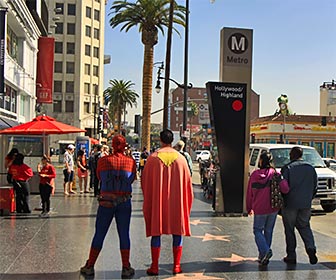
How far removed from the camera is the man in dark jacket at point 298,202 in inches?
289

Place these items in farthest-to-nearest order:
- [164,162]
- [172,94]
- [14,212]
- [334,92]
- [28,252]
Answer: [172,94] → [334,92] → [14,212] → [28,252] → [164,162]

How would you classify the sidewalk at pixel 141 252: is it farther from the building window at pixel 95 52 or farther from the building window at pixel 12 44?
the building window at pixel 95 52

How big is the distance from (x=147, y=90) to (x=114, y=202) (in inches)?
1048

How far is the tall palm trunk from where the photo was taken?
107 feet

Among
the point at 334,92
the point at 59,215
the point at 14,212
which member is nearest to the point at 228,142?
the point at 59,215

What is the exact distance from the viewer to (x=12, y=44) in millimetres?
26000

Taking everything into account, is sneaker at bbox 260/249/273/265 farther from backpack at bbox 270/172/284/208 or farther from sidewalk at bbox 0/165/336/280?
backpack at bbox 270/172/284/208

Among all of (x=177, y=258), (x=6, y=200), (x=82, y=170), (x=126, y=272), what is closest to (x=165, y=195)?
(x=177, y=258)

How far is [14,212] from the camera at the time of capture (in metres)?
12.1

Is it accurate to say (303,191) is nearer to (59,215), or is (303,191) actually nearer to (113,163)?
(113,163)

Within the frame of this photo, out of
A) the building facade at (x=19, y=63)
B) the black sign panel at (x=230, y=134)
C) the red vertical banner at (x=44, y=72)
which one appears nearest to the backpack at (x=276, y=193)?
the black sign panel at (x=230, y=134)

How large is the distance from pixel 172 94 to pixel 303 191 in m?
160

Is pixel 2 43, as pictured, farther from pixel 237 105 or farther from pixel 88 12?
pixel 88 12

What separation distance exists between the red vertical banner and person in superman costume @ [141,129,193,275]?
87.5 feet
